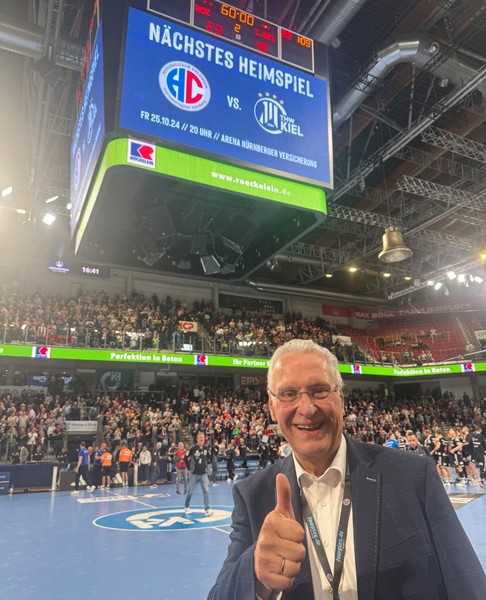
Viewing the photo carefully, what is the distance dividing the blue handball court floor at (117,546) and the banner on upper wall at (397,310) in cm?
2399

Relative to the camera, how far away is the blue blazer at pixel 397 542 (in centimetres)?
137

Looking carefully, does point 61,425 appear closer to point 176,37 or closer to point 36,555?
point 36,555

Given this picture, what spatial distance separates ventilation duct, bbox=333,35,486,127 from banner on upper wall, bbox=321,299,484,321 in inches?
980

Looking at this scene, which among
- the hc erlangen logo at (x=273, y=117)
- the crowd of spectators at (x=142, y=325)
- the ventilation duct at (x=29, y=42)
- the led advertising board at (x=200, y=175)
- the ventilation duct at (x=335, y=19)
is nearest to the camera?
the led advertising board at (x=200, y=175)

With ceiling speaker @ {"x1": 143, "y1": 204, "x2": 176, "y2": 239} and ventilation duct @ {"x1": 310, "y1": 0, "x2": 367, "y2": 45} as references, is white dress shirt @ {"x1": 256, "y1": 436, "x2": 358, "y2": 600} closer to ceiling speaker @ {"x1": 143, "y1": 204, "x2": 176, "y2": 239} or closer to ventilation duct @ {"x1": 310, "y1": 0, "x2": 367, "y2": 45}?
ceiling speaker @ {"x1": 143, "y1": 204, "x2": 176, "y2": 239}

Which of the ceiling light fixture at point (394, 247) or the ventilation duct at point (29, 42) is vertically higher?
the ventilation duct at point (29, 42)

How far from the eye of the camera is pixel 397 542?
4.73ft

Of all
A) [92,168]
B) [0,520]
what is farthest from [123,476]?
[92,168]

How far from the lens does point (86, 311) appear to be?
23625mm

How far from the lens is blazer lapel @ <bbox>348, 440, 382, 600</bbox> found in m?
1.41

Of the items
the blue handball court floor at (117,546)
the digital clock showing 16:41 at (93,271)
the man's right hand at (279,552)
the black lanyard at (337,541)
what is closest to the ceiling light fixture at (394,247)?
the blue handball court floor at (117,546)

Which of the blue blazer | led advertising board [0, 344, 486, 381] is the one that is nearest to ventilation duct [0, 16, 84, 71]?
the blue blazer

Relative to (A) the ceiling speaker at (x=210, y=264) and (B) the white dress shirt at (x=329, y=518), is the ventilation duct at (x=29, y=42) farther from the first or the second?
(B) the white dress shirt at (x=329, y=518)

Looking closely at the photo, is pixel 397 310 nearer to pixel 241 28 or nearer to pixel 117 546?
pixel 241 28
